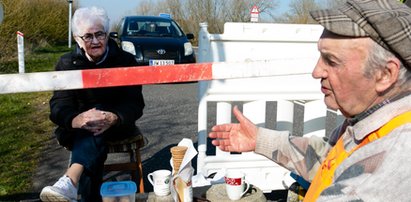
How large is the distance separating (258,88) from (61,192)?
1.56m

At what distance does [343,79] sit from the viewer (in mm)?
1350

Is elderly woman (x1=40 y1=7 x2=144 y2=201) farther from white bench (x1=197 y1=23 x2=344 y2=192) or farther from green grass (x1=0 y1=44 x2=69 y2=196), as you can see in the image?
green grass (x1=0 y1=44 x2=69 y2=196)

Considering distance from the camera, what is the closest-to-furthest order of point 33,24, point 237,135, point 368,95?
point 368,95, point 237,135, point 33,24

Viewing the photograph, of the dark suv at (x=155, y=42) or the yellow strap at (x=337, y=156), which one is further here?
the dark suv at (x=155, y=42)

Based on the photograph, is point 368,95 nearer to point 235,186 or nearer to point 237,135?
point 237,135

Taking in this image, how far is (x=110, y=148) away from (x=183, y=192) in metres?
0.99

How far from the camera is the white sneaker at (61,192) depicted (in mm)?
2512

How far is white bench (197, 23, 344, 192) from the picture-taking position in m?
3.32

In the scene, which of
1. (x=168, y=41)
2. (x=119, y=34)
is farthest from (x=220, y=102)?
(x=119, y=34)

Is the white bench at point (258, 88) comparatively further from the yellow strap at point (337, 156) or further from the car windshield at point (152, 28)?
the car windshield at point (152, 28)

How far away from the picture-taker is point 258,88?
3.41 m

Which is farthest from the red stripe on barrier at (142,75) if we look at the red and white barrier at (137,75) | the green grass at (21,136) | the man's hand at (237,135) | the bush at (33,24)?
the bush at (33,24)

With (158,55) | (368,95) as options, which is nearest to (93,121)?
(368,95)

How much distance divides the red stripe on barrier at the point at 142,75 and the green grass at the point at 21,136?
2093 mm
